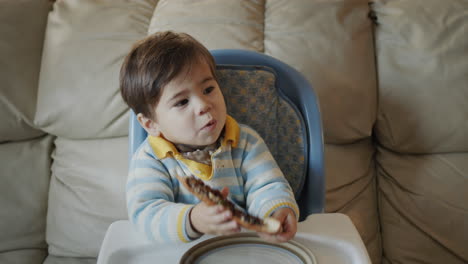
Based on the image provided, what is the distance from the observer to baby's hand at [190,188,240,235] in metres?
0.77

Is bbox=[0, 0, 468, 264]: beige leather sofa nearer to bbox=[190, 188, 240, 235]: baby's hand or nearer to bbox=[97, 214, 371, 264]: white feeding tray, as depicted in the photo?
bbox=[97, 214, 371, 264]: white feeding tray

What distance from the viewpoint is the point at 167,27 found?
1.59m

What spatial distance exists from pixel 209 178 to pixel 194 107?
16 centimetres

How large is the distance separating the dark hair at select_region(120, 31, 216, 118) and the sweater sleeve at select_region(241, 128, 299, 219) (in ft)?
0.71

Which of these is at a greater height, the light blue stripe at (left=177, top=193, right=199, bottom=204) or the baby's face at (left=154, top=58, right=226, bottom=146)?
the baby's face at (left=154, top=58, right=226, bottom=146)

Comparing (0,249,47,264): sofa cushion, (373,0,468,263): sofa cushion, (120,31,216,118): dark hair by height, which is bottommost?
(0,249,47,264): sofa cushion

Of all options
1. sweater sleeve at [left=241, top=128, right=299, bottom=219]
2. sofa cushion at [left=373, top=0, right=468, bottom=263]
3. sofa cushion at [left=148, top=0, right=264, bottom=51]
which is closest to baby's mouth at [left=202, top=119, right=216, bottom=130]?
sweater sleeve at [left=241, top=128, right=299, bottom=219]

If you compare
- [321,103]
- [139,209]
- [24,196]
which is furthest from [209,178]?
[24,196]

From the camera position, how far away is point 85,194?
1.63 meters

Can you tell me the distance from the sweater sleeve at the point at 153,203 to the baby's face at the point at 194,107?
0.09 metres

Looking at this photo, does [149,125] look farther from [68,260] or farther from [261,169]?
[68,260]

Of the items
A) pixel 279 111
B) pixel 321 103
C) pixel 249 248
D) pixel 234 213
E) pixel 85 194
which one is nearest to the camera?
pixel 234 213

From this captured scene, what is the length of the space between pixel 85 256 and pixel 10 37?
2.70 ft

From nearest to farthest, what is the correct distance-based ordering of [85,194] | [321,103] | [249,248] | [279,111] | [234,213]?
[234,213]
[249,248]
[279,111]
[321,103]
[85,194]
